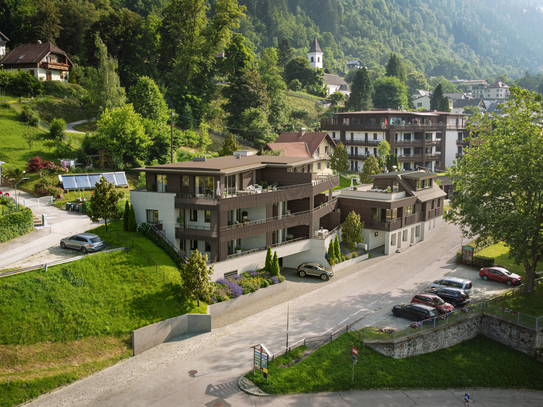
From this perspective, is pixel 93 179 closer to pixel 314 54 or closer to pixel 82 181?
pixel 82 181

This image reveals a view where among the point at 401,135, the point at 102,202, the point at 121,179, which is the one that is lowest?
the point at 102,202

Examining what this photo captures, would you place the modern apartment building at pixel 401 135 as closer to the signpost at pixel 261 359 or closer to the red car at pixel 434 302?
the red car at pixel 434 302

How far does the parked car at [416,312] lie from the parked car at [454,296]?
3.62 meters

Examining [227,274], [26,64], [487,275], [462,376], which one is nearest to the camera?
[462,376]

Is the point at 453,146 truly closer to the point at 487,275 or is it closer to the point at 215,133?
the point at 215,133

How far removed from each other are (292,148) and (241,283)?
35603 millimetres

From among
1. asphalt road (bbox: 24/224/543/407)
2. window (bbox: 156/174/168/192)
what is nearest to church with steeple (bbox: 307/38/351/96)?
window (bbox: 156/174/168/192)

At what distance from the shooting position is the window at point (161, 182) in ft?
141

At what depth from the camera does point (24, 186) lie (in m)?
53.5

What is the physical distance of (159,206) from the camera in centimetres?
4112

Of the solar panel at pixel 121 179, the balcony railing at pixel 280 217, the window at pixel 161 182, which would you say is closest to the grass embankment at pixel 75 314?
the balcony railing at pixel 280 217

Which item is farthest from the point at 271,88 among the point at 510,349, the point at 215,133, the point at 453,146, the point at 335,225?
the point at 510,349

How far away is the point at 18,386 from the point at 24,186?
107 ft

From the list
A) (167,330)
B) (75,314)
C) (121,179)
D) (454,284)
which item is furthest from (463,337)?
(121,179)
